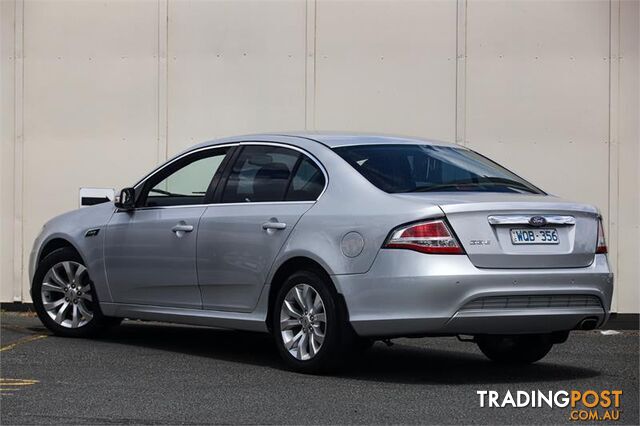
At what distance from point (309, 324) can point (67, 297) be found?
2.95 m

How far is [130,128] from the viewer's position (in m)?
13.8

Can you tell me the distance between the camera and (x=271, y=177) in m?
9.14

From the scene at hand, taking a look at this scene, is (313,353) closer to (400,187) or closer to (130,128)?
(400,187)

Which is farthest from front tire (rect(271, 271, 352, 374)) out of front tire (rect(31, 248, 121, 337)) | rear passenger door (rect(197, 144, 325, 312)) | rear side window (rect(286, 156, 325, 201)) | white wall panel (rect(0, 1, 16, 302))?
white wall panel (rect(0, 1, 16, 302))

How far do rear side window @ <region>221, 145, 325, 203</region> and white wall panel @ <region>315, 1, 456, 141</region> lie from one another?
4.04m

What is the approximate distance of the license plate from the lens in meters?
8.04

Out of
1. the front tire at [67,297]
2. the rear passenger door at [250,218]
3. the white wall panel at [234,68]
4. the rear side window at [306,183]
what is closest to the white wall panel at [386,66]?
the white wall panel at [234,68]

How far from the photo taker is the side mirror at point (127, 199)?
1010cm

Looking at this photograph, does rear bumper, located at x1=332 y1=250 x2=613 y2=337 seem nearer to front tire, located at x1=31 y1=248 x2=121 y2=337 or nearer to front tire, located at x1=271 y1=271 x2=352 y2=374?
front tire, located at x1=271 y1=271 x2=352 y2=374

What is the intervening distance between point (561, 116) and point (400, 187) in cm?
523

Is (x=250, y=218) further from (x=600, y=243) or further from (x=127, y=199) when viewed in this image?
(x=600, y=243)

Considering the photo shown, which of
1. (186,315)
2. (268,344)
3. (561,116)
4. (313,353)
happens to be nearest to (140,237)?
(186,315)

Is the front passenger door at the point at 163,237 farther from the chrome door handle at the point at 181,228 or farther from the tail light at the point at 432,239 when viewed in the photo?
the tail light at the point at 432,239

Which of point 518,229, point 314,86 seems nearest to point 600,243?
point 518,229
